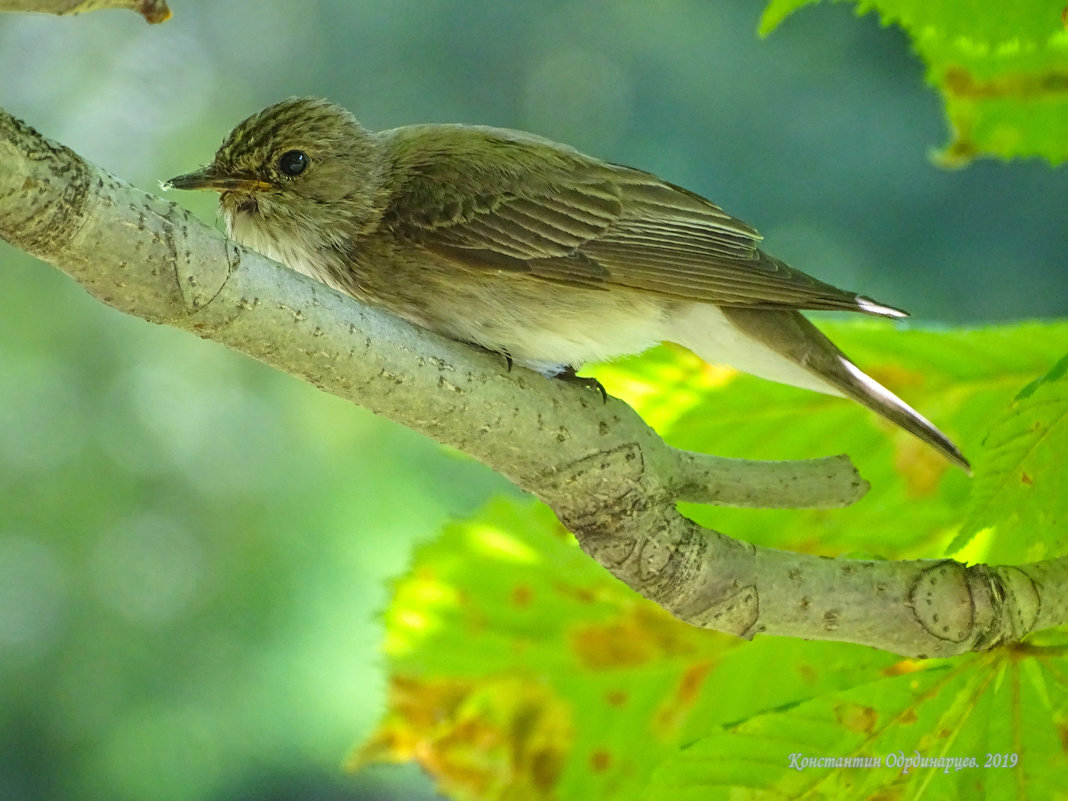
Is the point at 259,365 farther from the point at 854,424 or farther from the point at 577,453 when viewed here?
the point at 577,453

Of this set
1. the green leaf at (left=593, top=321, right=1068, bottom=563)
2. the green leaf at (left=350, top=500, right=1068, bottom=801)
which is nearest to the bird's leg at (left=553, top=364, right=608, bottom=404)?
the green leaf at (left=593, top=321, right=1068, bottom=563)

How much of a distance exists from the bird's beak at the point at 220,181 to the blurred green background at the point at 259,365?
1.71 metres

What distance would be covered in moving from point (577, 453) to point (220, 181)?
727 millimetres

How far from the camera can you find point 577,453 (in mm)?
1132

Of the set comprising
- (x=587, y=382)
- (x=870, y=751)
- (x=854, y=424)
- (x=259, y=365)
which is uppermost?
(x=259, y=365)

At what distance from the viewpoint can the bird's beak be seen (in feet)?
5.02

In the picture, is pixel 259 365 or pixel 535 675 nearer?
pixel 535 675

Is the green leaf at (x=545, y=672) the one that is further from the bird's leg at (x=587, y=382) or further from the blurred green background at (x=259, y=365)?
the blurred green background at (x=259, y=365)

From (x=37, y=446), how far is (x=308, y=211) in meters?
2.45

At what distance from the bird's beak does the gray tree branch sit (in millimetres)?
586

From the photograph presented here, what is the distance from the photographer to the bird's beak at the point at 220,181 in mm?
1530

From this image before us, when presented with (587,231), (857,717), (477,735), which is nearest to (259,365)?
Answer: (587,231)

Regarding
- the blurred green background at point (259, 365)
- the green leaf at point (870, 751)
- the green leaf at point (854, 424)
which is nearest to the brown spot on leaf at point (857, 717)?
the green leaf at point (870, 751)

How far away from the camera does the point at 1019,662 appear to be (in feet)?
3.43
